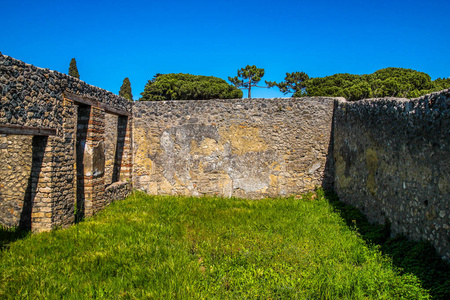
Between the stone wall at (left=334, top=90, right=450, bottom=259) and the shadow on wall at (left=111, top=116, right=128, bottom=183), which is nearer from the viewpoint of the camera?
the stone wall at (left=334, top=90, right=450, bottom=259)

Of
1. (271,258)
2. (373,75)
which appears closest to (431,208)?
(271,258)

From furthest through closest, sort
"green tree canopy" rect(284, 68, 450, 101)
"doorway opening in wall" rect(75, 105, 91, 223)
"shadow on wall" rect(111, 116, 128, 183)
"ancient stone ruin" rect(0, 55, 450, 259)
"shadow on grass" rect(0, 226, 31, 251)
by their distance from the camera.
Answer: "green tree canopy" rect(284, 68, 450, 101) → "shadow on wall" rect(111, 116, 128, 183) → "doorway opening in wall" rect(75, 105, 91, 223) → "shadow on grass" rect(0, 226, 31, 251) → "ancient stone ruin" rect(0, 55, 450, 259)

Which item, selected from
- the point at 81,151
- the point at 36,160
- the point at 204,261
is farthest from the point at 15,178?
the point at 204,261

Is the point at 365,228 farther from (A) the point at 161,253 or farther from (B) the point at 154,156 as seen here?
(B) the point at 154,156

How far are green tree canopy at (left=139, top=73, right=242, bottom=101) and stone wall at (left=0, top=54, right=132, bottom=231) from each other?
82.2 feet

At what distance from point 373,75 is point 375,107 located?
27044 millimetres

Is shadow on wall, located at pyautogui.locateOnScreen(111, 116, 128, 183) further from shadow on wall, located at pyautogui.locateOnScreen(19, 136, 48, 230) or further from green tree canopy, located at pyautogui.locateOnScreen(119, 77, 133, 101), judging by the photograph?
green tree canopy, located at pyautogui.locateOnScreen(119, 77, 133, 101)

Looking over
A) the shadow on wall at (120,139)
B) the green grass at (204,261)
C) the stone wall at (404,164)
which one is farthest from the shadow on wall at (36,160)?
the stone wall at (404,164)

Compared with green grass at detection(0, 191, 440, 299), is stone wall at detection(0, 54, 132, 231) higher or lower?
higher

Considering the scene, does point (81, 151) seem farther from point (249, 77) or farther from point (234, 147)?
point (249, 77)

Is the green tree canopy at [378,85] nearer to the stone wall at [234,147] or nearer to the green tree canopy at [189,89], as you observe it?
Result: the green tree canopy at [189,89]

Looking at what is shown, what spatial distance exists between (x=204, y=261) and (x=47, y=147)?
150 inches

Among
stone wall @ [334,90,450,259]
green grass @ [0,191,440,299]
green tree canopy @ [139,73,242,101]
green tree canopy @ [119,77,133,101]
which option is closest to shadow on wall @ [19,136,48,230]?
green grass @ [0,191,440,299]

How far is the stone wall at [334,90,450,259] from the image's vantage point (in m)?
3.71
